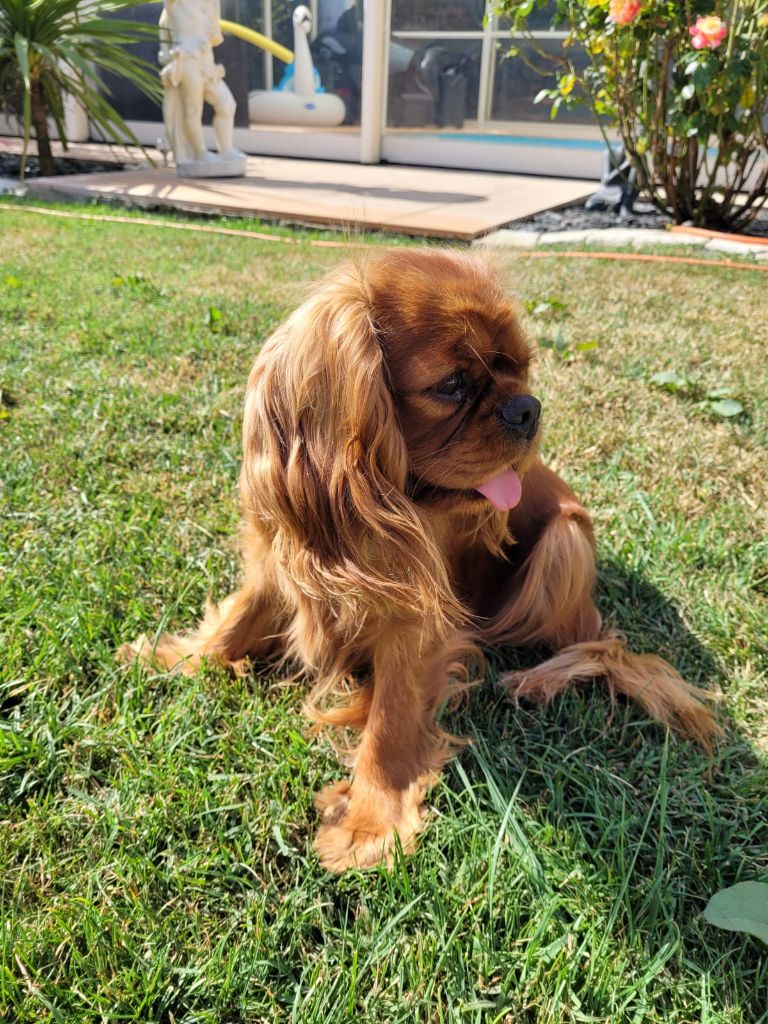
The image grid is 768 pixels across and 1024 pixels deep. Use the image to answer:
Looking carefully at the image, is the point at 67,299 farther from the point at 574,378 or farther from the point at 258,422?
the point at 258,422

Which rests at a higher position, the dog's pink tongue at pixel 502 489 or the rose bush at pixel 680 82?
the rose bush at pixel 680 82

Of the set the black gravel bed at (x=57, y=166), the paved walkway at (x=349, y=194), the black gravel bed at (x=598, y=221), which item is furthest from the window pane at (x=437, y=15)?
the black gravel bed at (x=598, y=221)

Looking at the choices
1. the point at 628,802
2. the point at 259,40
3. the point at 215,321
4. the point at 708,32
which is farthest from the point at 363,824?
the point at 259,40

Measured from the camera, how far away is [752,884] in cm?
142

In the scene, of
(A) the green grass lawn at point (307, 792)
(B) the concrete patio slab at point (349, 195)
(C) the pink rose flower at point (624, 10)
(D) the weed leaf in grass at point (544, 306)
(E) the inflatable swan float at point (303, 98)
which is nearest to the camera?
(A) the green grass lawn at point (307, 792)

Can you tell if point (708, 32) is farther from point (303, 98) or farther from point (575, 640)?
point (303, 98)

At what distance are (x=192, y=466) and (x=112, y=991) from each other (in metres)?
2.02

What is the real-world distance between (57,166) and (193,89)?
2.38m

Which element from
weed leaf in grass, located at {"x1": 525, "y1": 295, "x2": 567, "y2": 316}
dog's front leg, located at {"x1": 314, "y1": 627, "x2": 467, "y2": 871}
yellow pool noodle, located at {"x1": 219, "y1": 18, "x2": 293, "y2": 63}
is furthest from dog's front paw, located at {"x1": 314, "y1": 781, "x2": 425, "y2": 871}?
yellow pool noodle, located at {"x1": 219, "y1": 18, "x2": 293, "y2": 63}

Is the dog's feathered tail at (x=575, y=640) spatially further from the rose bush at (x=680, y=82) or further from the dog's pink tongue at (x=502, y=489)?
the rose bush at (x=680, y=82)

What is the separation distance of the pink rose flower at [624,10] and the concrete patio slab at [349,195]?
6.22ft

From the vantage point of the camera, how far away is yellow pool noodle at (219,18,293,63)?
12570 millimetres

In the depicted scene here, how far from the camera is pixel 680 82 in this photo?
6.34 meters

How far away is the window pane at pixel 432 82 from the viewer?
40.4 feet
